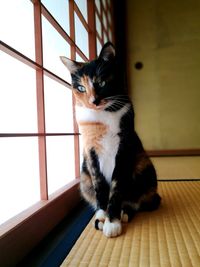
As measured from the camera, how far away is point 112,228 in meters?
1.05

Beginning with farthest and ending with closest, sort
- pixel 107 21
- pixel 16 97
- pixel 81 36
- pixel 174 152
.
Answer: pixel 174 152 < pixel 107 21 < pixel 81 36 < pixel 16 97

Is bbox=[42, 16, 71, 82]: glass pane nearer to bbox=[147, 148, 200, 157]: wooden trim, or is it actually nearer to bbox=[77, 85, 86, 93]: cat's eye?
bbox=[77, 85, 86, 93]: cat's eye

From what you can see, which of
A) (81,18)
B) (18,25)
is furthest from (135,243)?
(81,18)

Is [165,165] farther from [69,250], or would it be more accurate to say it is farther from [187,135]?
[69,250]

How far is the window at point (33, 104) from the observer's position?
989 millimetres

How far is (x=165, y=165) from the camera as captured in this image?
315cm

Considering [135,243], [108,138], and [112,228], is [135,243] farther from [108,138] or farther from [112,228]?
[108,138]

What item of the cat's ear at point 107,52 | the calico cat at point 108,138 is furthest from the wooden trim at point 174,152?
the cat's ear at point 107,52

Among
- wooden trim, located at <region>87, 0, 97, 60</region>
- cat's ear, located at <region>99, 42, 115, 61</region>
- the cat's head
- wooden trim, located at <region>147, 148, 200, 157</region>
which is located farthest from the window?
wooden trim, located at <region>147, 148, 200, 157</region>

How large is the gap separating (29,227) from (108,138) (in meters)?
0.50

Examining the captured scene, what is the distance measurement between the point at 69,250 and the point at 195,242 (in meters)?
0.45

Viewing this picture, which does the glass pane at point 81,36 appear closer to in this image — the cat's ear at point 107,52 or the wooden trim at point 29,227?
the cat's ear at point 107,52

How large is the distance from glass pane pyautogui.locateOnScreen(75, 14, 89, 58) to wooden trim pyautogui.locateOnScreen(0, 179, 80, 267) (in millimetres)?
1099

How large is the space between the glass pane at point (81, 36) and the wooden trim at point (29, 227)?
3.61ft
